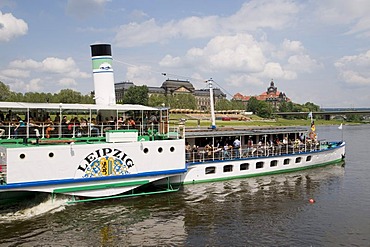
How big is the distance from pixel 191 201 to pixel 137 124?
588 centimetres

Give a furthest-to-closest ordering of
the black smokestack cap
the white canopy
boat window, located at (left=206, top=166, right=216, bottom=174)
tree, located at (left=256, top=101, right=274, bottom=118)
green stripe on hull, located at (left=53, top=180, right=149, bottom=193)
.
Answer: tree, located at (left=256, top=101, right=274, bottom=118)
boat window, located at (left=206, top=166, right=216, bottom=174)
the black smokestack cap
the white canopy
green stripe on hull, located at (left=53, top=180, right=149, bottom=193)

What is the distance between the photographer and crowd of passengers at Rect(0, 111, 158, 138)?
19.4 m

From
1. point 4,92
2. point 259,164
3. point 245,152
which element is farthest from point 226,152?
point 4,92

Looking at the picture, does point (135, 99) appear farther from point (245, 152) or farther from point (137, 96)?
point (245, 152)

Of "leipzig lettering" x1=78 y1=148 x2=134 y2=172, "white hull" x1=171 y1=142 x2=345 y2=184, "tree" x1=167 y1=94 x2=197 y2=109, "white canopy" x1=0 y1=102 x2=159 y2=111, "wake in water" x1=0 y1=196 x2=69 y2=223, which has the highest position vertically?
"tree" x1=167 y1=94 x2=197 y2=109

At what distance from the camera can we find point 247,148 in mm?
27688

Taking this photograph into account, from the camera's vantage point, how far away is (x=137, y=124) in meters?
23.2

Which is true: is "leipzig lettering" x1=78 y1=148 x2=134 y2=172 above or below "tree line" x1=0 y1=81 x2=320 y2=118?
below

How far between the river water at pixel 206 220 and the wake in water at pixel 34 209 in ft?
0.14

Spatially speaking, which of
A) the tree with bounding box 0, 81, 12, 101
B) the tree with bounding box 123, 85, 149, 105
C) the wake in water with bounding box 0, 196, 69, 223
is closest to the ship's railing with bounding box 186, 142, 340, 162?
the wake in water with bounding box 0, 196, 69, 223

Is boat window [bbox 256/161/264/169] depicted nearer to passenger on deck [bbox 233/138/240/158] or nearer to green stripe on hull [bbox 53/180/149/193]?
passenger on deck [bbox 233/138/240/158]

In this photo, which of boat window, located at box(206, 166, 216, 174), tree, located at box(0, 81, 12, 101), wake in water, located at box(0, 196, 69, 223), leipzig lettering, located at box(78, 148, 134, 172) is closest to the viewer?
wake in water, located at box(0, 196, 69, 223)

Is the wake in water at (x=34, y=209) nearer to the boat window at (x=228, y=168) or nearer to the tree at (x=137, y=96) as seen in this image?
the boat window at (x=228, y=168)

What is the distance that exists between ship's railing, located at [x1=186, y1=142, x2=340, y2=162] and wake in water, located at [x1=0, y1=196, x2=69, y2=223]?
8691 mm
